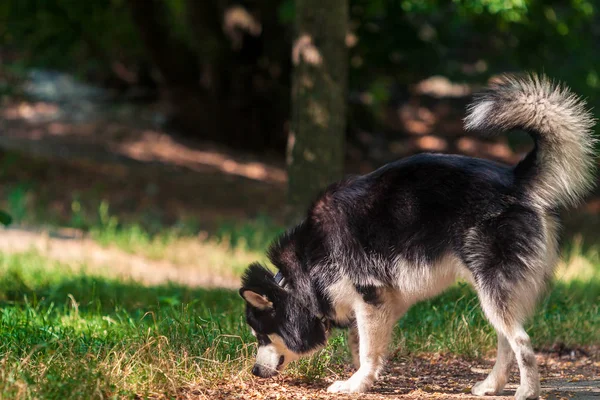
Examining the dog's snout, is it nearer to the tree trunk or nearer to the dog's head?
the dog's head

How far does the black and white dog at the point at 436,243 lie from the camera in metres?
4.50

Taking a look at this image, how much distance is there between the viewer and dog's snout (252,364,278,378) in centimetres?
488

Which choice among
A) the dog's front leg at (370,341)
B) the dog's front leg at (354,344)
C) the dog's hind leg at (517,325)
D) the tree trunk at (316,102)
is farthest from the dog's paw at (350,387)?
the tree trunk at (316,102)

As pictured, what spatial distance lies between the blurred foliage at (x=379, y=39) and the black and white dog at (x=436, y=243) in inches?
180

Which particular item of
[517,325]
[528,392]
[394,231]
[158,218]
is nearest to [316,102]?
[394,231]

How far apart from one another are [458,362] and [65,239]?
6.09 metres

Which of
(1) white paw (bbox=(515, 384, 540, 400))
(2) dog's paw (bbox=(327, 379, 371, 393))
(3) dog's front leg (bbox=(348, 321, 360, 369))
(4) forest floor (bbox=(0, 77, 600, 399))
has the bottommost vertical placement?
(4) forest floor (bbox=(0, 77, 600, 399))

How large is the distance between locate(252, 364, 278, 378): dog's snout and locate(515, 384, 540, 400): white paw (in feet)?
4.71

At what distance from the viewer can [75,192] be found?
45.4ft

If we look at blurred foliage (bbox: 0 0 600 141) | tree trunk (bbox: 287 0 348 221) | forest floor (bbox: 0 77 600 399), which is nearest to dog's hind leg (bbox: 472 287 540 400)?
forest floor (bbox: 0 77 600 399)

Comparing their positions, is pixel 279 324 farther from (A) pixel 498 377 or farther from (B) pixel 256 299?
(A) pixel 498 377

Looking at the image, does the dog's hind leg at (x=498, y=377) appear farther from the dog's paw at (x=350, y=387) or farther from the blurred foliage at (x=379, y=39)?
the blurred foliage at (x=379, y=39)

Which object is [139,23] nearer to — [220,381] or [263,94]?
[263,94]

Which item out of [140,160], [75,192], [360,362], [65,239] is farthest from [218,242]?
[360,362]
